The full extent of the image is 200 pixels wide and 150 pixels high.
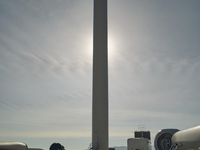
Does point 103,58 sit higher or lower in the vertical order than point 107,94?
higher

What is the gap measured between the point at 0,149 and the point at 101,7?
3095 centimetres

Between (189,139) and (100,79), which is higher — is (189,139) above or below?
below

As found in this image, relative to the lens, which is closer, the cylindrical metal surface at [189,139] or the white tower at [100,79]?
the cylindrical metal surface at [189,139]

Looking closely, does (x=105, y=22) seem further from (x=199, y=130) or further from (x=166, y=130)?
(x=199, y=130)

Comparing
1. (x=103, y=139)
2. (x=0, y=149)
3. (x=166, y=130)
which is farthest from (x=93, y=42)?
(x=0, y=149)

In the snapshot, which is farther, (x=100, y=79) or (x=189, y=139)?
(x=100, y=79)

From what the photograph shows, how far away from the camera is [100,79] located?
35688 millimetres

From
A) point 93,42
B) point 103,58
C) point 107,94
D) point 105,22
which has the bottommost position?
point 107,94

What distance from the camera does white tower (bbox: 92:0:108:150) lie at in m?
33.8

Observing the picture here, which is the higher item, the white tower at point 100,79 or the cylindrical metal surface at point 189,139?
the white tower at point 100,79

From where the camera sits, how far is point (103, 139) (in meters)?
33.7

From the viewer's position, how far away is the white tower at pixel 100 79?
33781 mm

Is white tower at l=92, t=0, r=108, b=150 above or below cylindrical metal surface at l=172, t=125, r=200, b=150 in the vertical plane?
above

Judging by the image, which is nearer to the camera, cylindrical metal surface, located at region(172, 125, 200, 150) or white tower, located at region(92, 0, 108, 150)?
cylindrical metal surface, located at region(172, 125, 200, 150)
